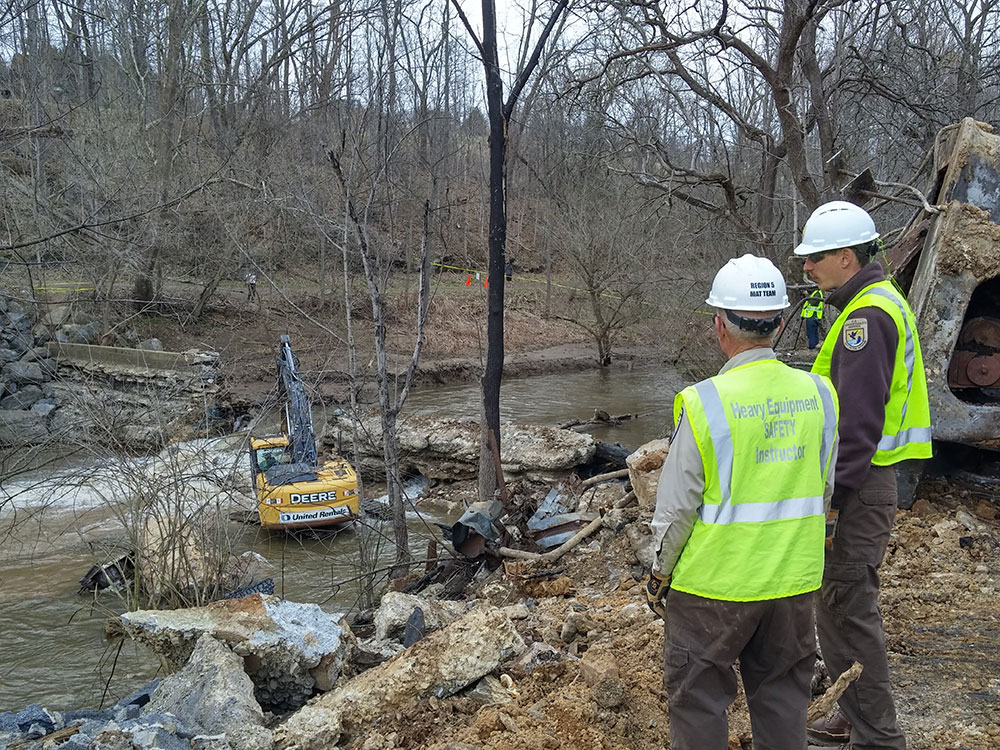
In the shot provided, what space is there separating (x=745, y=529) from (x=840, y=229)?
1455 millimetres

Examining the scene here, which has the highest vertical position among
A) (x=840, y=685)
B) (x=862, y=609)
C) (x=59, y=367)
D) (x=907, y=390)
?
(x=907, y=390)

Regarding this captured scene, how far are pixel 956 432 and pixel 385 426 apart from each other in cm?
519

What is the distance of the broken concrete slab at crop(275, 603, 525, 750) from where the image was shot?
3975 mm

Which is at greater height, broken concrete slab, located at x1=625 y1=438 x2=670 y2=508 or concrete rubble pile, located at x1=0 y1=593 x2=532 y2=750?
broken concrete slab, located at x1=625 y1=438 x2=670 y2=508

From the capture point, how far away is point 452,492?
13.5 m

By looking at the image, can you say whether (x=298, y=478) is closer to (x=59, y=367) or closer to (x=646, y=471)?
(x=646, y=471)

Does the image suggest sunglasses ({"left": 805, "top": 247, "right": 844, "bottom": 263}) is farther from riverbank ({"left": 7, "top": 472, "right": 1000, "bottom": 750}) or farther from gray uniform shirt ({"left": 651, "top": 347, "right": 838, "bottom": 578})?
riverbank ({"left": 7, "top": 472, "right": 1000, "bottom": 750})

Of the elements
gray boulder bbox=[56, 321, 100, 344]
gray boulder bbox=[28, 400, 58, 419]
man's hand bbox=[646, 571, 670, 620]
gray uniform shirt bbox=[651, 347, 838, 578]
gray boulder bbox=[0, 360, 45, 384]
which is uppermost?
gray uniform shirt bbox=[651, 347, 838, 578]

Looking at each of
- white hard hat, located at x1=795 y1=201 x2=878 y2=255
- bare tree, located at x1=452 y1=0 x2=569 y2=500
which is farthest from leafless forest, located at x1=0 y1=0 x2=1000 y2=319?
white hard hat, located at x1=795 y1=201 x2=878 y2=255

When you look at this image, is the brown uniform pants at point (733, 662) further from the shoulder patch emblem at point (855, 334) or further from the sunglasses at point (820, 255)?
the sunglasses at point (820, 255)

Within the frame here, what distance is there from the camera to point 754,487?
251 centimetres

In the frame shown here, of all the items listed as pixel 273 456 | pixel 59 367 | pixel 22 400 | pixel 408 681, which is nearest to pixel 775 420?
pixel 408 681

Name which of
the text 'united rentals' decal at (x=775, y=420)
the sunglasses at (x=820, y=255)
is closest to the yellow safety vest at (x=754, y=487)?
the text 'united rentals' decal at (x=775, y=420)

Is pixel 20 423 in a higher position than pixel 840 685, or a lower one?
lower
